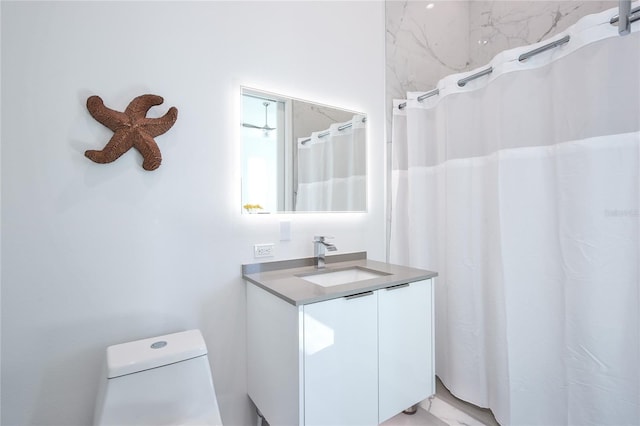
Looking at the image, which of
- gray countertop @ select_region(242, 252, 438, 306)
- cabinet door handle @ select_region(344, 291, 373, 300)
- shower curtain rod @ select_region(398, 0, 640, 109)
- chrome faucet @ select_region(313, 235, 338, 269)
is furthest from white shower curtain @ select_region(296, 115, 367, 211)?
cabinet door handle @ select_region(344, 291, 373, 300)

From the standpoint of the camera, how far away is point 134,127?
129 cm

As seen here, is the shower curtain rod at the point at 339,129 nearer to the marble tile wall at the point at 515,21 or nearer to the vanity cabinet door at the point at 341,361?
the vanity cabinet door at the point at 341,361

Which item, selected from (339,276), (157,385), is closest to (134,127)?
(157,385)

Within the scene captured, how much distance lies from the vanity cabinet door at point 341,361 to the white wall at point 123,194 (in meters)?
0.52

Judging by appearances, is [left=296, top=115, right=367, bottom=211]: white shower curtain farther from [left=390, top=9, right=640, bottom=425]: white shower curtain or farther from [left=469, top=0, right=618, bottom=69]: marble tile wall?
[left=469, top=0, right=618, bottom=69]: marble tile wall

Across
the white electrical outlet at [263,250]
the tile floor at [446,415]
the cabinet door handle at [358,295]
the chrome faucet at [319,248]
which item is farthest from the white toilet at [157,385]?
the tile floor at [446,415]

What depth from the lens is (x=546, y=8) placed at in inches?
82.4

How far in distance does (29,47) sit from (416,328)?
2.06 metres

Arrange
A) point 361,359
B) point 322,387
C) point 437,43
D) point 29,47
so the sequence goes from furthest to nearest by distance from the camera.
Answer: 1. point 437,43
2. point 361,359
3. point 322,387
4. point 29,47

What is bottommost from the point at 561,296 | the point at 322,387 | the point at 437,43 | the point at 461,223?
the point at 322,387

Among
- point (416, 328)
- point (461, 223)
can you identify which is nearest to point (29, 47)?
point (416, 328)

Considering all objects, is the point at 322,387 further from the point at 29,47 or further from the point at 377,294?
→ the point at 29,47

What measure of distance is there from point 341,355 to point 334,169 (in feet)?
3.57

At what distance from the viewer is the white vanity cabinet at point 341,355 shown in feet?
4.05
